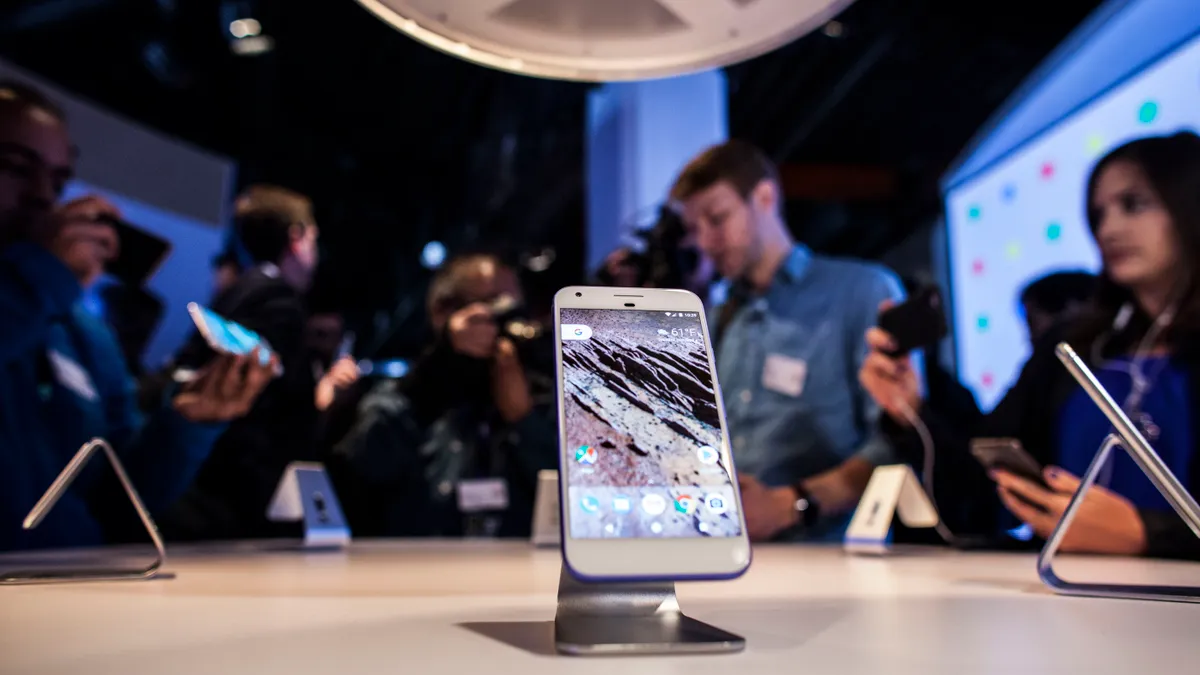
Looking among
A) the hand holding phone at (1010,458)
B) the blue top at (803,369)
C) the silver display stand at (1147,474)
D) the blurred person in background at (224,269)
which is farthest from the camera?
the blurred person in background at (224,269)

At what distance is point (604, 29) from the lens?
51.6 inches

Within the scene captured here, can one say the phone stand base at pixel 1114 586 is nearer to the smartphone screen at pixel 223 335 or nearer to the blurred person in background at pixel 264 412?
the smartphone screen at pixel 223 335

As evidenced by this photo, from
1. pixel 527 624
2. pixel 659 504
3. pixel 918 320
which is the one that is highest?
pixel 918 320

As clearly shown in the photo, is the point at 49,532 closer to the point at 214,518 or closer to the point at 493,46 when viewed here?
the point at 214,518

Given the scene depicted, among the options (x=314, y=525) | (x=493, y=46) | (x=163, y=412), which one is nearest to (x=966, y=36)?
(x=493, y=46)

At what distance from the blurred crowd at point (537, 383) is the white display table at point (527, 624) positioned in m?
0.87

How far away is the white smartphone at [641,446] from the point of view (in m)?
0.66

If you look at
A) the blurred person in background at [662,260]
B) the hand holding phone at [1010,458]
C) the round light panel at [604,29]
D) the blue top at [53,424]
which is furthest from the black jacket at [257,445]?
the hand holding phone at [1010,458]

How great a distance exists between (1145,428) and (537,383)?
67.3 inches

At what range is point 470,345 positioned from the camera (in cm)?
277

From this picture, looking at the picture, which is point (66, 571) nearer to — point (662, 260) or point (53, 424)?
point (53, 424)

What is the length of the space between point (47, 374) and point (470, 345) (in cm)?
123

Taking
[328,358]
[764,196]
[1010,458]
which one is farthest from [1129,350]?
[328,358]

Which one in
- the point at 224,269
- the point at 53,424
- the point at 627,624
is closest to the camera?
the point at 627,624
